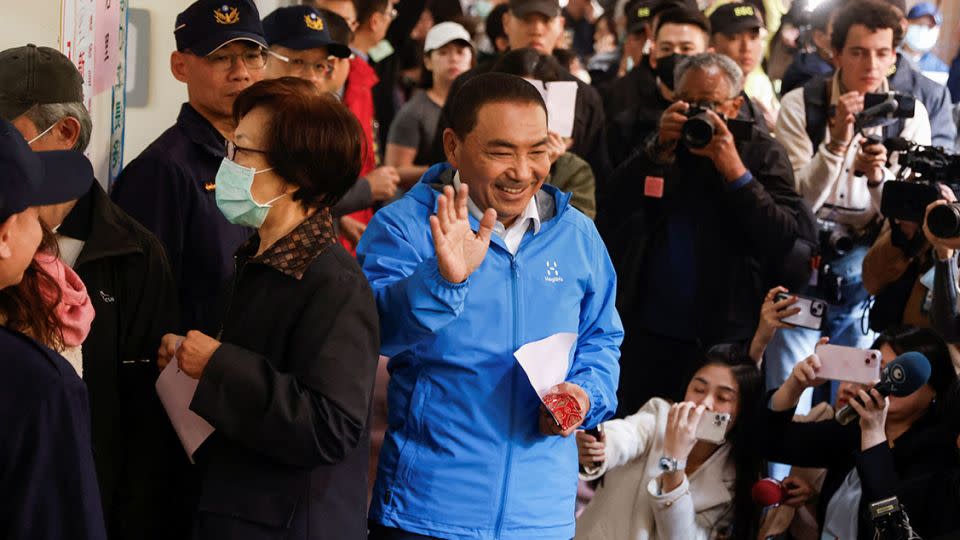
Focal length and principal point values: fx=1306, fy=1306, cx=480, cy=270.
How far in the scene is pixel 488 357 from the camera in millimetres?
2959

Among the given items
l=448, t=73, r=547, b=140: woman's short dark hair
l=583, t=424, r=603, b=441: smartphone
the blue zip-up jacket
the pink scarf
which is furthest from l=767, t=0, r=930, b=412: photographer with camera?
the pink scarf

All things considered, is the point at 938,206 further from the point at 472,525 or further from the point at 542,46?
the point at 542,46

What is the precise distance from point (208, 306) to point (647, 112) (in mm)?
2420

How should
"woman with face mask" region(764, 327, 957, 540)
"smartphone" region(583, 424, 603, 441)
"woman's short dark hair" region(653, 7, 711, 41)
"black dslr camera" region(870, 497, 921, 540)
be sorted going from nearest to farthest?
"black dslr camera" region(870, 497, 921, 540), "woman with face mask" region(764, 327, 957, 540), "smartphone" region(583, 424, 603, 441), "woman's short dark hair" region(653, 7, 711, 41)

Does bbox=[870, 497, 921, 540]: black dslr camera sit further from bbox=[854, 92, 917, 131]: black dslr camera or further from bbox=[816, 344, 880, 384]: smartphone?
bbox=[854, 92, 917, 131]: black dslr camera

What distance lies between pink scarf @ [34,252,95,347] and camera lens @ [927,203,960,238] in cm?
284

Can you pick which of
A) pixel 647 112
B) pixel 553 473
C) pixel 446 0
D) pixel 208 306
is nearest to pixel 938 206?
pixel 647 112

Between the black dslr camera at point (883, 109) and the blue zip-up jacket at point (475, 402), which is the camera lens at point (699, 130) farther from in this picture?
the blue zip-up jacket at point (475, 402)

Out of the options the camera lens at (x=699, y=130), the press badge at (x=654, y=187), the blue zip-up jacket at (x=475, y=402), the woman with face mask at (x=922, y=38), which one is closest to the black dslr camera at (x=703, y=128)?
the camera lens at (x=699, y=130)

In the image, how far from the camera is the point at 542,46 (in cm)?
639

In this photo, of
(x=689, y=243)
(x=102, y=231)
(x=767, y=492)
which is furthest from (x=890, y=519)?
Result: (x=102, y=231)

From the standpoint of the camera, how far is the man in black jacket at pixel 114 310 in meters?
2.91

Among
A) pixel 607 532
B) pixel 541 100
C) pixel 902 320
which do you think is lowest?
pixel 607 532

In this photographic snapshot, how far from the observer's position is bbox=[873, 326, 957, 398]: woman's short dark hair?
167 inches
